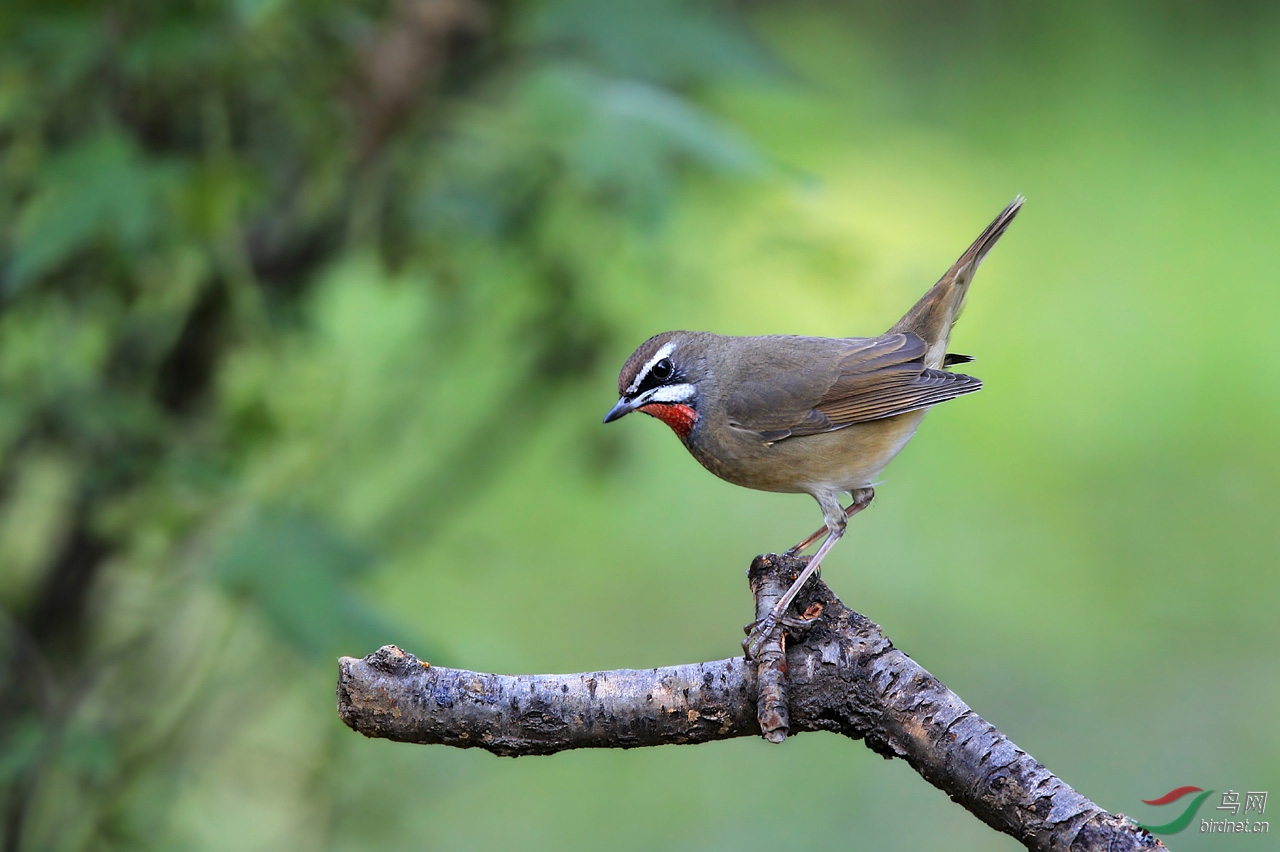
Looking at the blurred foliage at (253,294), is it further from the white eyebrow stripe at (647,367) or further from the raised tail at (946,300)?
the raised tail at (946,300)

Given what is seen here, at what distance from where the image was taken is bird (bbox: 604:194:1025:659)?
379 cm

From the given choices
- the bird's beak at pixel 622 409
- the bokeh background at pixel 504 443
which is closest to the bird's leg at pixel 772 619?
the bird's beak at pixel 622 409

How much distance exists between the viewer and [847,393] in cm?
405

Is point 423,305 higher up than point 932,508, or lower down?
lower down

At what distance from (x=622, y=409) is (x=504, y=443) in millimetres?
1951

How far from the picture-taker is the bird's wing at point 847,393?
3.90 m

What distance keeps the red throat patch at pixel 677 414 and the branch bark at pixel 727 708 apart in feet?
4.12

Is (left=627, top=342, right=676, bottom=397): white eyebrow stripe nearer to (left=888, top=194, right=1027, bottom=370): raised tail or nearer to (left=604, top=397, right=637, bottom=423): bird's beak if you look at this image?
(left=604, top=397, right=637, bottom=423): bird's beak

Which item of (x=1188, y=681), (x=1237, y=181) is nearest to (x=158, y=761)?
(x=1188, y=681)

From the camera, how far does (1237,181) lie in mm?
11031

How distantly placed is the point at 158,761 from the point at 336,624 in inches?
65.8

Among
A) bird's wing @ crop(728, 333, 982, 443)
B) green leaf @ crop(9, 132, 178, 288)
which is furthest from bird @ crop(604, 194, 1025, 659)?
green leaf @ crop(9, 132, 178, 288)

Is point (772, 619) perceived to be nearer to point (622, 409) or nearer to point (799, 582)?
point (799, 582)

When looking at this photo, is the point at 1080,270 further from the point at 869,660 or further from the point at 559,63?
the point at 869,660
